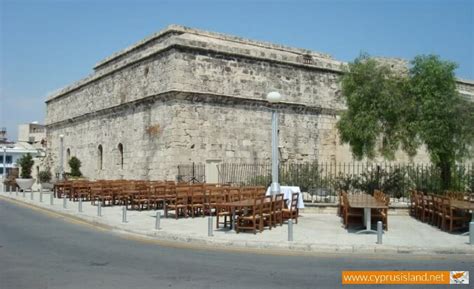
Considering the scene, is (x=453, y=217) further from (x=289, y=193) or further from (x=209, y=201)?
(x=209, y=201)

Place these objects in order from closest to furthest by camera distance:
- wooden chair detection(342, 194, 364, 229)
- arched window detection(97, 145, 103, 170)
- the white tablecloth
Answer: wooden chair detection(342, 194, 364, 229), the white tablecloth, arched window detection(97, 145, 103, 170)

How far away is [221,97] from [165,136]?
3.24 metres

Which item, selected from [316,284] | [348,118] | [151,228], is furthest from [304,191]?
[316,284]

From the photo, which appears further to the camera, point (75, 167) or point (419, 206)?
point (75, 167)

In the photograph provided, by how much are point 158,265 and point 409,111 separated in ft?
41.9

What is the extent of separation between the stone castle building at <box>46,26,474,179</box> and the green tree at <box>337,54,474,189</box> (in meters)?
3.99

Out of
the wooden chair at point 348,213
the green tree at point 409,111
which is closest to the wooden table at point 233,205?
the wooden chair at point 348,213

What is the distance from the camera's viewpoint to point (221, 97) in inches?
901

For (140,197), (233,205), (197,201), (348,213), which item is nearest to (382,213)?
(348,213)

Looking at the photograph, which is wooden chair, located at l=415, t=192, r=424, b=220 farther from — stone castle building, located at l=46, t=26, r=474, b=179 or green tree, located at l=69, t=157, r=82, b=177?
green tree, located at l=69, t=157, r=82, b=177

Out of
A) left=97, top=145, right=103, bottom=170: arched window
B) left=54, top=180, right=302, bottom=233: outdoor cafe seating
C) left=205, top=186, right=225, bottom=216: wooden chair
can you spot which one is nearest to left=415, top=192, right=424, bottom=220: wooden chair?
left=54, top=180, right=302, bottom=233: outdoor cafe seating

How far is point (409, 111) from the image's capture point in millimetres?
17703

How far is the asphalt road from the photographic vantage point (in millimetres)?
6695

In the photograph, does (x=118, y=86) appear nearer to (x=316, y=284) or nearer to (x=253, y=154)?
(x=253, y=154)
